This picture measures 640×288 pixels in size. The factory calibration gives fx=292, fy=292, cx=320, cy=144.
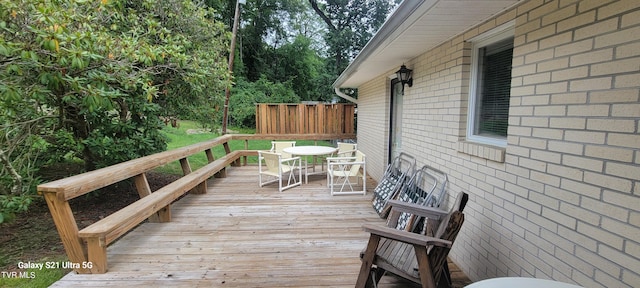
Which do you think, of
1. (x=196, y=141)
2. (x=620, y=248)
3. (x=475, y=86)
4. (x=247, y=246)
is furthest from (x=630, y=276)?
(x=196, y=141)

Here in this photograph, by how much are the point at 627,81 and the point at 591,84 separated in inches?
6.4

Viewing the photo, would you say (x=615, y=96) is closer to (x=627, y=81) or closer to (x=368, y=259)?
(x=627, y=81)

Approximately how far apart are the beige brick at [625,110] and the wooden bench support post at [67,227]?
11.3 feet

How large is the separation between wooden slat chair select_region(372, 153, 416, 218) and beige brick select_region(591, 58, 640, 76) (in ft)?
8.04

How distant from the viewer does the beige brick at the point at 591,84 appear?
4.43 feet

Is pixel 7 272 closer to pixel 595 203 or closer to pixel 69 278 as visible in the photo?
pixel 69 278

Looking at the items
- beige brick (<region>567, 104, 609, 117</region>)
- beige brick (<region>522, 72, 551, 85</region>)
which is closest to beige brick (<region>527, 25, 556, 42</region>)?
beige brick (<region>522, 72, 551, 85</region>)

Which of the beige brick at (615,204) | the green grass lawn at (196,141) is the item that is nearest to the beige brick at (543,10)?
the beige brick at (615,204)

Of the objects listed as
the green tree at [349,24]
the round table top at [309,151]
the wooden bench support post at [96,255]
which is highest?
the green tree at [349,24]

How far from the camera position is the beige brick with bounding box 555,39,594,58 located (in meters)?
1.44

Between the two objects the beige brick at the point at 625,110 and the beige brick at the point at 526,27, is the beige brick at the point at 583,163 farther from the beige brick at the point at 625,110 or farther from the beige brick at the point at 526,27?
the beige brick at the point at 526,27

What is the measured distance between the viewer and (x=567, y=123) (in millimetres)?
1558

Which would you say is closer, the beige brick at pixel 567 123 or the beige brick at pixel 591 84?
the beige brick at pixel 591 84

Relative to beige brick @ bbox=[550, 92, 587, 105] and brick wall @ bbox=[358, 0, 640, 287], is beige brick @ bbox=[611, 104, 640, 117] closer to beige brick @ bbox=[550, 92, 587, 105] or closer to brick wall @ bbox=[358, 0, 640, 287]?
brick wall @ bbox=[358, 0, 640, 287]
